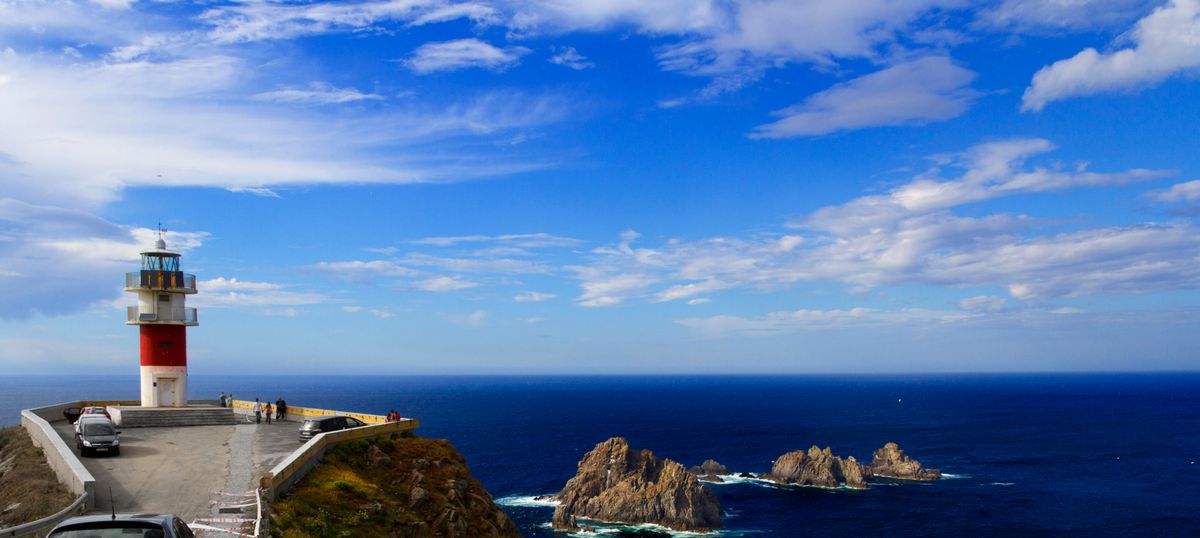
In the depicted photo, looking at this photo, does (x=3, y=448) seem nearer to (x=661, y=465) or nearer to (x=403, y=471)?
(x=403, y=471)

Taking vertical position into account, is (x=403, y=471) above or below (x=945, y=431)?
above

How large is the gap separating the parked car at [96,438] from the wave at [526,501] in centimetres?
5271

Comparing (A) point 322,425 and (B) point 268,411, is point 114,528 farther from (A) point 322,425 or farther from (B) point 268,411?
(B) point 268,411

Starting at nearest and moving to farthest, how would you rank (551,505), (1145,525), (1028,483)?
1. (1145,525)
2. (551,505)
3. (1028,483)

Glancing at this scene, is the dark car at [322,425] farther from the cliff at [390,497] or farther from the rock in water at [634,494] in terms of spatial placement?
the rock in water at [634,494]

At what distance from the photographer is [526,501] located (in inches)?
3184

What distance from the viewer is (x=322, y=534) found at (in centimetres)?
2031

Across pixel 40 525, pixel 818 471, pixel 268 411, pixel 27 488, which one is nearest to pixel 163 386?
pixel 268 411

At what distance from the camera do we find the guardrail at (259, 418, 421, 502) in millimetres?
21766

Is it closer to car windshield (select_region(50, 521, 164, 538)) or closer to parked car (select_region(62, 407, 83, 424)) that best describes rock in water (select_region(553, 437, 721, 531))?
parked car (select_region(62, 407, 83, 424))

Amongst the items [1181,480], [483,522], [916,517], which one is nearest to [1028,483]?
[1181,480]

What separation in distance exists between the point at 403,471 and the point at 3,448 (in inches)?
853

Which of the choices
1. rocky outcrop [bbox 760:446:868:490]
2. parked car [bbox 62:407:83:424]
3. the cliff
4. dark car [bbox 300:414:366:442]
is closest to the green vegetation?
parked car [bbox 62:407:83:424]

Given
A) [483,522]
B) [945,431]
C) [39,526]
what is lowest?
[945,431]
